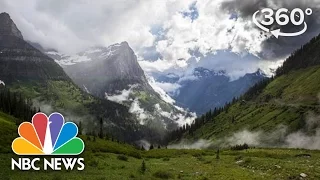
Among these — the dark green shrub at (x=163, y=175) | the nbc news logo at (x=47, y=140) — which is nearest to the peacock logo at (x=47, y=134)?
the nbc news logo at (x=47, y=140)

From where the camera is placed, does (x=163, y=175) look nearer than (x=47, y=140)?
No

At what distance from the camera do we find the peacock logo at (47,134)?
39.2 metres

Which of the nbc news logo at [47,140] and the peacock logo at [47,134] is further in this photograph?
the peacock logo at [47,134]

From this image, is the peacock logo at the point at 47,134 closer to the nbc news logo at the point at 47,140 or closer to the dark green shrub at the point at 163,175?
the nbc news logo at the point at 47,140

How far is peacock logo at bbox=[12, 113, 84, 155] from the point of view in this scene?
3925cm

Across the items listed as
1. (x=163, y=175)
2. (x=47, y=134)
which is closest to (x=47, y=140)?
(x=47, y=134)

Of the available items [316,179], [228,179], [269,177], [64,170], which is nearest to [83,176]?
[64,170]

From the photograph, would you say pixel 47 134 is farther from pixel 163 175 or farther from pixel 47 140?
pixel 163 175

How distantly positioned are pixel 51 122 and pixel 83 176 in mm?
7079

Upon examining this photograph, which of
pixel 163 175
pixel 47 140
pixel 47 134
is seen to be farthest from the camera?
pixel 163 175

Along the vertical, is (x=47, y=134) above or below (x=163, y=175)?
above

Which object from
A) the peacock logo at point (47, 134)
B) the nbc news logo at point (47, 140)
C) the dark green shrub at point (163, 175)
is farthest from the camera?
the dark green shrub at point (163, 175)

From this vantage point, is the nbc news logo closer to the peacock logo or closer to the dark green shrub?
the peacock logo

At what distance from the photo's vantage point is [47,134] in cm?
3903
